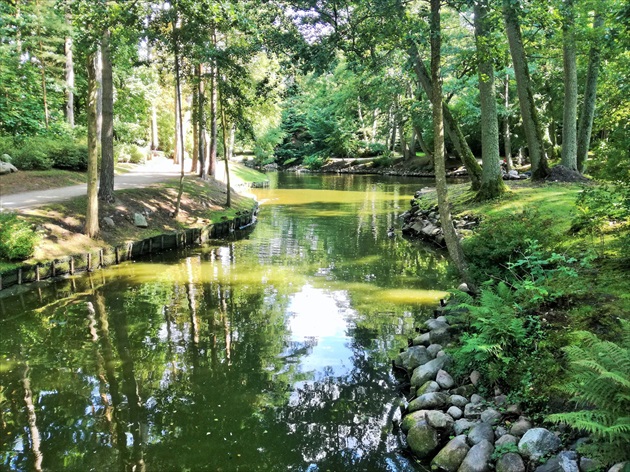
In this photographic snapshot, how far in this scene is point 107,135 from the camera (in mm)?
15930

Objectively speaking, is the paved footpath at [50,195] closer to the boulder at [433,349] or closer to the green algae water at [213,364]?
the green algae water at [213,364]

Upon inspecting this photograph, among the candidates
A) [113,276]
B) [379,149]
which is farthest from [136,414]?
[379,149]

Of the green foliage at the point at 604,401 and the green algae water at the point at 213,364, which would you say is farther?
the green algae water at the point at 213,364

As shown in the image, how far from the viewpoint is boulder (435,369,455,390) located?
20.3ft

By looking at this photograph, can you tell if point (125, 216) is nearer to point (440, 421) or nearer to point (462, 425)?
point (440, 421)

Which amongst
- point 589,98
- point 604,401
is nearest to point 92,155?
point 604,401

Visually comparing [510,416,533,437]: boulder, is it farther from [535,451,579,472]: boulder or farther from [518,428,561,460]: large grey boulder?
[535,451,579,472]: boulder

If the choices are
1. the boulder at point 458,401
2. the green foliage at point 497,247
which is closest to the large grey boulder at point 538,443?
the boulder at point 458,401

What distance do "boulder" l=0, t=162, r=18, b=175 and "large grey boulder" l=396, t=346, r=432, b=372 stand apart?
60.1 ft

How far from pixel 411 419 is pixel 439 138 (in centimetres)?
496

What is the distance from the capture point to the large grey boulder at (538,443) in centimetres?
435

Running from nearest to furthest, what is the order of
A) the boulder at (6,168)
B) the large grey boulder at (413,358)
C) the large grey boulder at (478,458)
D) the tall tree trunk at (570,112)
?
1. the large grey boulder at (478,458)
2. the large grey boulder at (413,358)
3. the tall tree trunk at (570,112)
4. the boulder at (6,168)

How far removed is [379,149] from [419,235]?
39.0m

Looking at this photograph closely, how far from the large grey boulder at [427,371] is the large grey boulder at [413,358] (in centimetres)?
32
